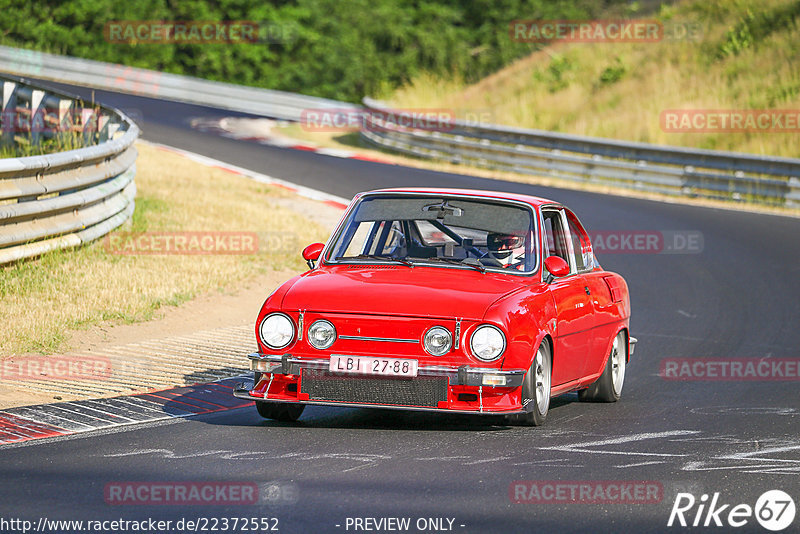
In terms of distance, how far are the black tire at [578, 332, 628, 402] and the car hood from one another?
1.44 metres

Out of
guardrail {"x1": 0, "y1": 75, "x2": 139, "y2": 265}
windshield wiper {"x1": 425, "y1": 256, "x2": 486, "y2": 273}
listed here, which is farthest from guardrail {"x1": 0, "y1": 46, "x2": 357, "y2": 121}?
windshield wiper {"x1": 425, "y1": 256, "x2": 486, "y2": 273}

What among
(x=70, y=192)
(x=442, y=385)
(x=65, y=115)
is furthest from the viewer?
(x=65, y=115)

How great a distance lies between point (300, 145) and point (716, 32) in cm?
1298

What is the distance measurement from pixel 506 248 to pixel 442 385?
1.54 m

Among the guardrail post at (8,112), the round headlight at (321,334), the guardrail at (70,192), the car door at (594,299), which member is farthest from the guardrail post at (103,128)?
the round headlight at (321,334)

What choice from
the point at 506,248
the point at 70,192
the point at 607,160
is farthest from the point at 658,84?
the point at 506,248

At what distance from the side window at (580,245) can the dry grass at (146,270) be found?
426 centimetres

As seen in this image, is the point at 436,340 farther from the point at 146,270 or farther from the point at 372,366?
the point at 146,270

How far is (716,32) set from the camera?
118 feet

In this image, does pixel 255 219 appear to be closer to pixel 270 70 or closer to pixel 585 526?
pixel 585 526

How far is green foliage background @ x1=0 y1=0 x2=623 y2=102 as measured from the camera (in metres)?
57.1

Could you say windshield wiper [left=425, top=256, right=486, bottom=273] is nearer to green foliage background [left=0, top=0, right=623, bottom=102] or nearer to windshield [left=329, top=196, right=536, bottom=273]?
windshield [left=329, top=196, right=536, bottom=273]

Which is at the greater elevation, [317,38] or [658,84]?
[317,38]

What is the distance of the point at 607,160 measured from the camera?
26.7 metres
